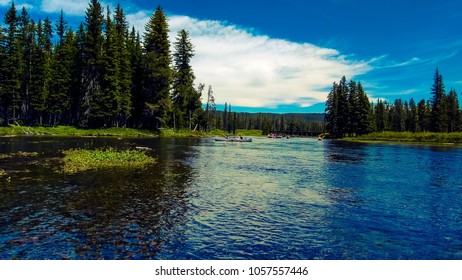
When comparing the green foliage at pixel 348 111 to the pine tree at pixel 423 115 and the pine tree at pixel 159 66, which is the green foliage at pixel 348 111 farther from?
the pine tree at pixel 159 66

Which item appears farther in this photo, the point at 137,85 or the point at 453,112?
the point at 453,112

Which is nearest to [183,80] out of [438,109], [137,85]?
[137,85]

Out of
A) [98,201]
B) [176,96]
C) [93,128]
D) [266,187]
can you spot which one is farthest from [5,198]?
[176,96]

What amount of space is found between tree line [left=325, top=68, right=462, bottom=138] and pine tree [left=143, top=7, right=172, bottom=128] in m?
78.7

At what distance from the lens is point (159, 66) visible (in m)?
88.3

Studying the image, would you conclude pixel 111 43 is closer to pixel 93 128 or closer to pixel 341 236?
pixel 93 128

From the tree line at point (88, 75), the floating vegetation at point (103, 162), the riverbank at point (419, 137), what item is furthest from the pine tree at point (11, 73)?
the riverbank at point (419, 137)

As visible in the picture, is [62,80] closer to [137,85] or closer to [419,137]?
[137,85]

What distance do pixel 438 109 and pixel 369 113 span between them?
2378cm

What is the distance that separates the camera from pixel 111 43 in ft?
272

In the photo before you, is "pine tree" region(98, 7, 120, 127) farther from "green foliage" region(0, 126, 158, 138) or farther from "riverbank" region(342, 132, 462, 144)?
"riverbank" region(342, 132, 462, 144)

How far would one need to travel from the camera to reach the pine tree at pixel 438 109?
12100 cm

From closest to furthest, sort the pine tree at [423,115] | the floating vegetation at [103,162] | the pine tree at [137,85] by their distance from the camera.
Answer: the floating vegetation at [103,162]
the pine tree at [137,85]
the pine tree at [423,115]

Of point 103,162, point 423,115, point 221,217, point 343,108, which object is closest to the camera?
point 221,217
